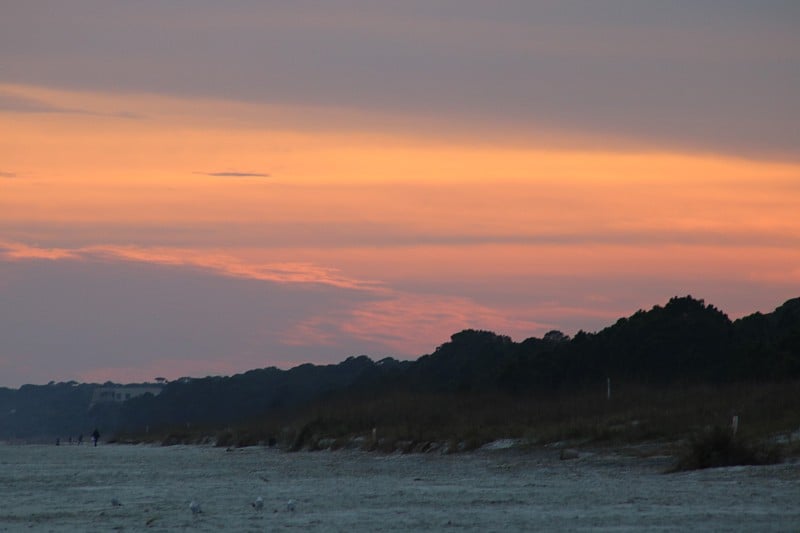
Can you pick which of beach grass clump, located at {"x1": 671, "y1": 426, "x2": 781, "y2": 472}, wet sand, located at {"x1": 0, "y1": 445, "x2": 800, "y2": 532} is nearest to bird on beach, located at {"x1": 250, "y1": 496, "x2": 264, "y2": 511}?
wet sand, located at {"x1": 0, "y1": 445, "x2": 800, "y2": 532}

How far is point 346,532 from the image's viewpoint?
14414 millimetres

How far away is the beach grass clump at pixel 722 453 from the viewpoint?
2194 cm

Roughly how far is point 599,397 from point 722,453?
21021mm

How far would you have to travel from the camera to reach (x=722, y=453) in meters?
21.9

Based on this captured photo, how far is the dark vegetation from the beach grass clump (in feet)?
0.08

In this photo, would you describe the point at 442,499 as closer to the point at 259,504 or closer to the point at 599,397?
the point at 259,504

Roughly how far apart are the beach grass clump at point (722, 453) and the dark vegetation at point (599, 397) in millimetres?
24

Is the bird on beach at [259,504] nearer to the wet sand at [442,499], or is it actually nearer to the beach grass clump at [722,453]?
the wet sand at [442,499]

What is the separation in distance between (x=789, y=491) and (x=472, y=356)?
86.5 meters

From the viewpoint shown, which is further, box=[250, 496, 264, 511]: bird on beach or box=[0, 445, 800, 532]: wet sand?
box=[250, 496, 264, 511]: bird on beach

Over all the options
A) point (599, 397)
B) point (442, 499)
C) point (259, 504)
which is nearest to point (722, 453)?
point (442, 499)

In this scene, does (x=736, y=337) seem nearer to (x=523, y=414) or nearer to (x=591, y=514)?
(x=523, y=414)

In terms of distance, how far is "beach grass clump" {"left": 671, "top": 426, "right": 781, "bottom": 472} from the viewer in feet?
72.0

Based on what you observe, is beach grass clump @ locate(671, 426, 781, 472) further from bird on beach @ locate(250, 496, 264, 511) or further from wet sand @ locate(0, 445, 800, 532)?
bird on beach @ locate(250, 496, 264, 511)
